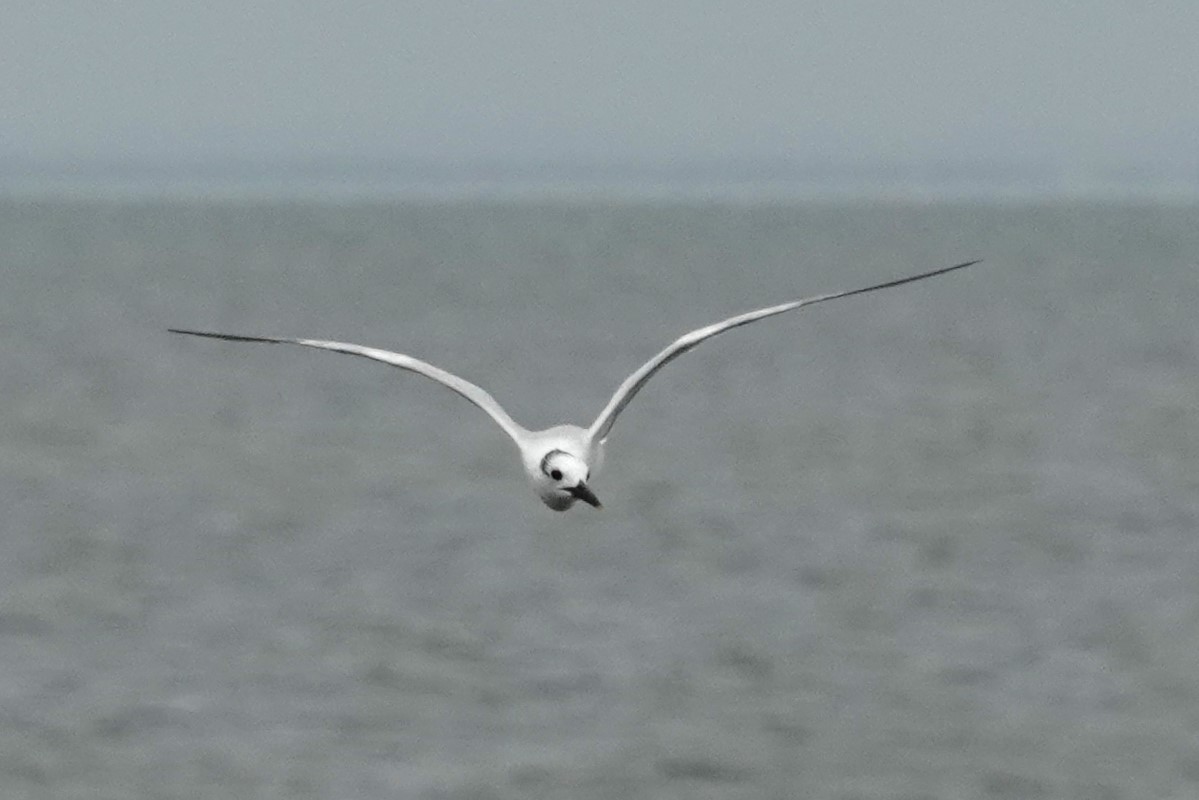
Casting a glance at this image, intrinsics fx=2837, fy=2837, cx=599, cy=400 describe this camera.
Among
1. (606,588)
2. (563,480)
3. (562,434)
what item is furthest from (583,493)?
(606,588)

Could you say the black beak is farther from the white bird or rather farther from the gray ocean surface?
the gray ocean surface

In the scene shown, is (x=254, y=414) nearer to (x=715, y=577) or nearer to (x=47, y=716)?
(x=715, y=577)

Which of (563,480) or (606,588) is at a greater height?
(606,588)

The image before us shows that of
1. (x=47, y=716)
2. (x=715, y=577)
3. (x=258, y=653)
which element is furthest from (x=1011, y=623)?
(x=47, y=716)

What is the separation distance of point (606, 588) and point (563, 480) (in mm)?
29984

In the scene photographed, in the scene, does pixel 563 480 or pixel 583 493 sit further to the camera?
pixel 563 480

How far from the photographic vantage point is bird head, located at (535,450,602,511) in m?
23.1

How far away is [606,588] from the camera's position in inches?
2089

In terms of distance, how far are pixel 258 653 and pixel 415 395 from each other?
41.9m

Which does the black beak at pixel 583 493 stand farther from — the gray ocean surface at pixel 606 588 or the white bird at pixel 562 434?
the gray ocean surface at pixel 606 588

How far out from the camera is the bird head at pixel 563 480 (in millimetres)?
23109

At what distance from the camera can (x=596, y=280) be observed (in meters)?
196

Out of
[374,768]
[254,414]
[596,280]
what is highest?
[596,280]

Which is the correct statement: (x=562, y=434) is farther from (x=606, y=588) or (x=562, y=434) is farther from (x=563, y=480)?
(x=606, y=588)
